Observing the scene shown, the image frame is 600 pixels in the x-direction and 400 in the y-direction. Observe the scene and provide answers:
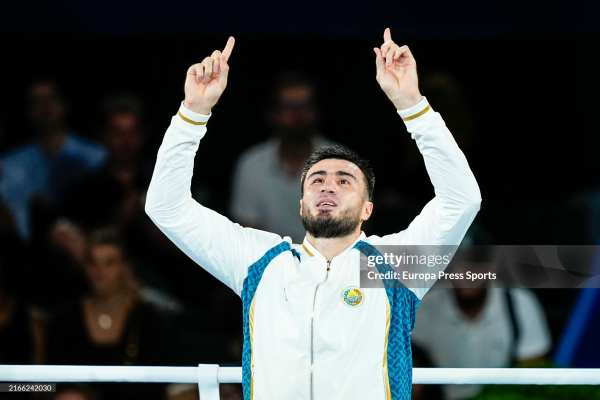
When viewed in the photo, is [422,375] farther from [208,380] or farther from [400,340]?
[208,380]

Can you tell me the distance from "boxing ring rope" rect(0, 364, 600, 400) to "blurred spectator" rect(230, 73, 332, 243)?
1.36 meters

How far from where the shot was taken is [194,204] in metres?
1.88

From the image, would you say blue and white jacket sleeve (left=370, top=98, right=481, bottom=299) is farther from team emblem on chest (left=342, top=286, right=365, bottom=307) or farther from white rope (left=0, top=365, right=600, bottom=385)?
white rope (left=0, top=365, right=600, bottom=385)

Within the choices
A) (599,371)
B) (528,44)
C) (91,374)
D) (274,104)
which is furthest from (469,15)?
(91,374)

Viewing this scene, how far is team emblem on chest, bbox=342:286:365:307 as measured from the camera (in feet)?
5.73

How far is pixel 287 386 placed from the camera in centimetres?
166

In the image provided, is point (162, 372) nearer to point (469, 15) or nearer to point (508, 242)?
point (508, 242)

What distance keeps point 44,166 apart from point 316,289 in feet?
7.30

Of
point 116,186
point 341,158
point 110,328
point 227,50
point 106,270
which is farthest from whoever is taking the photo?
point 116,186

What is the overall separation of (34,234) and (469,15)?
2.69 meters

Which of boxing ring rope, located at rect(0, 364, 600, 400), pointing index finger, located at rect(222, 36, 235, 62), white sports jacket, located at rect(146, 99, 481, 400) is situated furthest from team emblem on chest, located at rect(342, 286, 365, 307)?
pointing index finger, located at rect(222, 36, 235, 62)

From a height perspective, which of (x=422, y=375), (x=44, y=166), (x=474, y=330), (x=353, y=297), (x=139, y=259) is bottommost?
(x=422, y=375)

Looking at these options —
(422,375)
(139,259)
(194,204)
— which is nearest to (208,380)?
(194,204)

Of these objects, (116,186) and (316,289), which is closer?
(316,289)
